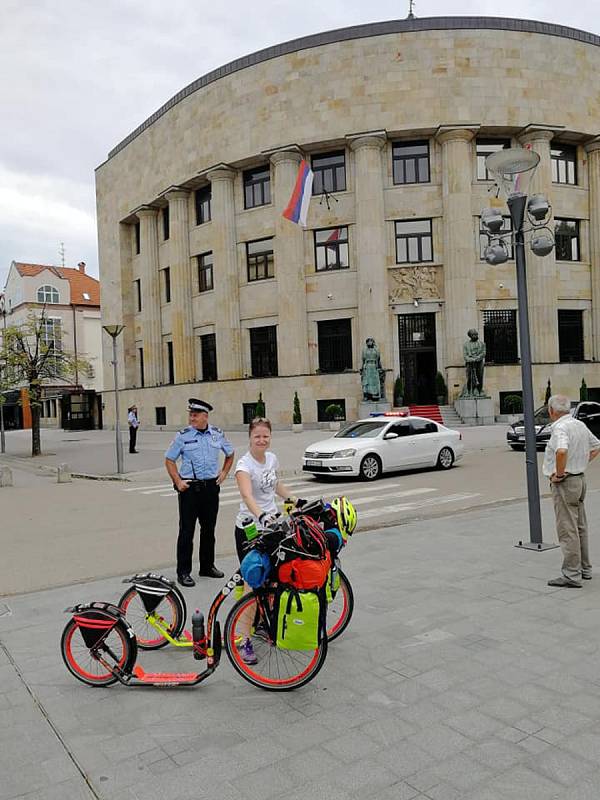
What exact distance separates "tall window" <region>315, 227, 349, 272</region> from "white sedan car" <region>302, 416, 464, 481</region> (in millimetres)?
19410

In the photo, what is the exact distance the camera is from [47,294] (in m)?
62.3

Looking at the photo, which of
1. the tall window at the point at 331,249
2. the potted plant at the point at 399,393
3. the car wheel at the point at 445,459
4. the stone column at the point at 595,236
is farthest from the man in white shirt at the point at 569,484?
the stone column at the point at 595,236

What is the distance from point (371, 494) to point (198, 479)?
709 centimetres

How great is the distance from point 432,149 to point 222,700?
35.0 metres

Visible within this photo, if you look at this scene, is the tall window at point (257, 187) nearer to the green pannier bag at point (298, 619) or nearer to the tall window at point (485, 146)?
the tall window at point (485, 146)

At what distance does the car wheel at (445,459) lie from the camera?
17828mm

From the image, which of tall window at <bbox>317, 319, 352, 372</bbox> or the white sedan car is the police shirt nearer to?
the white sedan car

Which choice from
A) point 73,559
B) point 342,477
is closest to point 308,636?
point 73,559

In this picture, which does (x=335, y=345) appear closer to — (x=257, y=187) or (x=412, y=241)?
(x=412, y=241)

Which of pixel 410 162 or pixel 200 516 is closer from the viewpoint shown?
pixel 200 516

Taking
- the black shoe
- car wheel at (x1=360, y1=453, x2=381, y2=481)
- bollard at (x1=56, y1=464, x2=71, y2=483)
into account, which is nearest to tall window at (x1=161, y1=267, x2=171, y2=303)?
bollard at (x1=56, y1=464, x2=71, y2=483)

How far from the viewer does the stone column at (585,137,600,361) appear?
1406 inches

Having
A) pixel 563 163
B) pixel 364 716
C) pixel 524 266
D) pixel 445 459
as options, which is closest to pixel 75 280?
pixel 563 163

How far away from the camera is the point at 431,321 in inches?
1395
